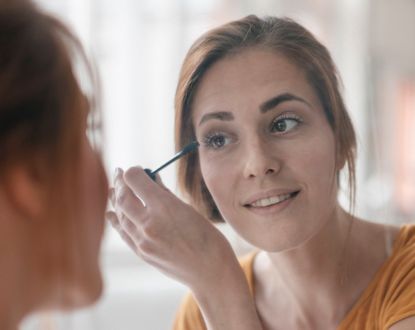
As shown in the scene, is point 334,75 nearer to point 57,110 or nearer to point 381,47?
point 57,110

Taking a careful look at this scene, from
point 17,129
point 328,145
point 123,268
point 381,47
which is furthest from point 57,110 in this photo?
point 381,47

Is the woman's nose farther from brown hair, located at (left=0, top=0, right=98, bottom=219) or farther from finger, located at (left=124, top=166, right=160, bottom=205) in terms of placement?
brown hair, located at (left=0, top=0, right=98, bottom=219)

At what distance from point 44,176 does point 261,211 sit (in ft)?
1.25

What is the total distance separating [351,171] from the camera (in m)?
0.89

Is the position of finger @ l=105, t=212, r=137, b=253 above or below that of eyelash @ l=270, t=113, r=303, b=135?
below

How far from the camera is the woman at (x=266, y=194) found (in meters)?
0.76

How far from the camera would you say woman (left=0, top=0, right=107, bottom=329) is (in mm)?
494

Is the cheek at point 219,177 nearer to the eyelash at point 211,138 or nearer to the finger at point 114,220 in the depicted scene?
the eyelash at point 211,138

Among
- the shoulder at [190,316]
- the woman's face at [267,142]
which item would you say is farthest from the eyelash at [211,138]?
the shoulder at [190,316]

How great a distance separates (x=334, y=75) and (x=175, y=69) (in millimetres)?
330

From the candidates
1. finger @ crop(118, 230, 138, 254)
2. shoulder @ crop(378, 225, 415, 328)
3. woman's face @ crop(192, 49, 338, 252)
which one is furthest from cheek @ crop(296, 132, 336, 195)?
finger @ crop(118, 230, 138, 254)

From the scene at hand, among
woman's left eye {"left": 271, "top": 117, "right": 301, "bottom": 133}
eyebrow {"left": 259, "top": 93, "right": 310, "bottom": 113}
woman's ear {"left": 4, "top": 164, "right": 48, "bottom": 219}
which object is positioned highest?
eyebrow {"left": 259, "top": 93, "right": 310, "bottom": 113}

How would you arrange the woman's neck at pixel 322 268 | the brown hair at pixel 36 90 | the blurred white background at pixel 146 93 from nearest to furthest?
1. the brown hair at pixel 36 90
2. the woman's neck at pixel 322 268
3. the blurred white background at pixel 146 93

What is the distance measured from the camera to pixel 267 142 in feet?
2.71
